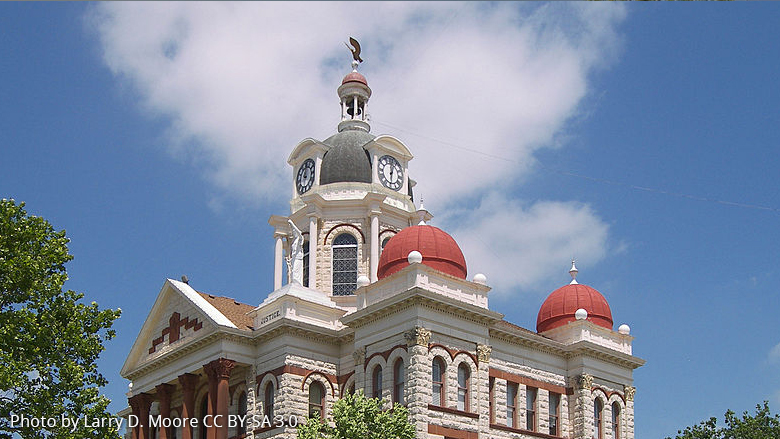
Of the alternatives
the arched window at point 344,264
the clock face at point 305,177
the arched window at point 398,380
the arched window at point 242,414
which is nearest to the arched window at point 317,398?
the arched window at point 242,414

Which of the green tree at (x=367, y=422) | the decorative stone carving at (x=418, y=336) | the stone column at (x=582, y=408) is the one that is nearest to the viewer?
the green tree at (x=367, y=422)

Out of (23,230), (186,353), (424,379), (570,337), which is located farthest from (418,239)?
(23,230)

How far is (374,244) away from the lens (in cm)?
4972

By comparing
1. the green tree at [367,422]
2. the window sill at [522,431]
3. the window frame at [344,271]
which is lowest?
the green tree at [367,422]

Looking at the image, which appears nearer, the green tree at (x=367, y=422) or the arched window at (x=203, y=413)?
the green tree at (x=367, y=422)

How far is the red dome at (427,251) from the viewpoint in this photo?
41969 mm

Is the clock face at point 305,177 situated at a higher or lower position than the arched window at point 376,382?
higher

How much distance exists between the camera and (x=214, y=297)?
49312 millimetres

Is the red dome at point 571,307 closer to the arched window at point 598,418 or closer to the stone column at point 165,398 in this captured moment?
the arched window at point 598,418

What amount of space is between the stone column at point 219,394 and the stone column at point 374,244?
8595mm

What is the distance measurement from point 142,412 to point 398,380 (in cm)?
1532

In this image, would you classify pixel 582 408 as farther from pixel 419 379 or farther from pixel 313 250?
pixel 313 250

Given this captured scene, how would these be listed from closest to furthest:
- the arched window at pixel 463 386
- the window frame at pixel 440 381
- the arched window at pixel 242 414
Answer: the window frame at pixel 440 381, the arched window at pixel 463 386, the arched window at pixel 242 414

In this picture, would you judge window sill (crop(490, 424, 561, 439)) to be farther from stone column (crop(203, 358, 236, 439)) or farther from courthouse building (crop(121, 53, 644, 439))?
stone column (crop(203, 358, 236, 439))
